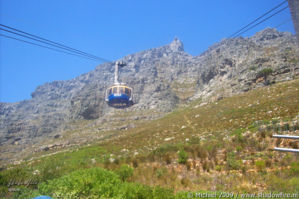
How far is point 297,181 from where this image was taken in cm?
529

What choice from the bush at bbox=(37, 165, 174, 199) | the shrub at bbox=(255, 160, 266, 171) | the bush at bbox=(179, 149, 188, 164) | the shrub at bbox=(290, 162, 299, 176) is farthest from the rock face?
the bush at bbox=(37, 165, 174, 199)

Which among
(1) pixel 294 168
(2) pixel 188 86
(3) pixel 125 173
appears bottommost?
(3) pixel 125 173

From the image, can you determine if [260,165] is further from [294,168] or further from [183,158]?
[183,158]

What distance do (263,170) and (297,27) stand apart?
536cm

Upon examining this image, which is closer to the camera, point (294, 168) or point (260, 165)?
point (294, 168)

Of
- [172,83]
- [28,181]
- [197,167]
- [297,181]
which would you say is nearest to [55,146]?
[28,181]

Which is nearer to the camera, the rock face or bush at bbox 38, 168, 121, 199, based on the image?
bush at bbox 38, 168, 121, 199

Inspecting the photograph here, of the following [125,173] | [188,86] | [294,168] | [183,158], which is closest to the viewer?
[294,168]

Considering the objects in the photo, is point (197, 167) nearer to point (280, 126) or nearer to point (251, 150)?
point (251, 150)

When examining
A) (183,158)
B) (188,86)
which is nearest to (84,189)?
(183,158)

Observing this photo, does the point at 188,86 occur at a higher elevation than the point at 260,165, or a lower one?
higher

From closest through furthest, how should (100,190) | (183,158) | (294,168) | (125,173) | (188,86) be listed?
1. (100,190)
2. (294,168)
3. (125,173)
4. (183,158)
5. (188,86)

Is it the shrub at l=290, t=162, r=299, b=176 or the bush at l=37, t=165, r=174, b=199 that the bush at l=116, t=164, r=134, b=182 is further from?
the shrub at l=290, t=162, r=299, b=176

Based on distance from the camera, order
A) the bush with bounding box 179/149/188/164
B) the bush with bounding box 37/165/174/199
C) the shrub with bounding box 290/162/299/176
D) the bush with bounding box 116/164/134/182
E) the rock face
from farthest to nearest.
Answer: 1. the rock face
2. the bush with bounding box 179/149/188/164
3. the bush with bounding box 116/164/134/182
4. the shrub with bounding box 290/162/299/176
5. the bush with bounding box 37/165/174/199
